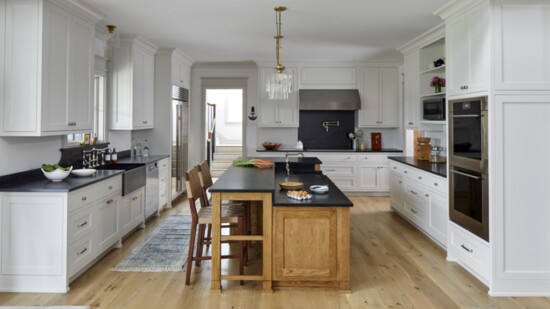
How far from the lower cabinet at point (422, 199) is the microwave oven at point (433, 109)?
744 millimetres

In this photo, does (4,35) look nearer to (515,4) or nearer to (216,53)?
(216,53)

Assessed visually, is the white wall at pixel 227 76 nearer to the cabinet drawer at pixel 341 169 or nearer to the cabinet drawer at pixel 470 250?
the cabinet drawer at pixel 341 169

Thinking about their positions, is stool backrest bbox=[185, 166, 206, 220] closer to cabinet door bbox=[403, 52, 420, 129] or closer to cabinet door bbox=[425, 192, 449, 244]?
cabinet door bbox=[425, 192, 449, 244]

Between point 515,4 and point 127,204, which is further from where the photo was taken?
point 127,204

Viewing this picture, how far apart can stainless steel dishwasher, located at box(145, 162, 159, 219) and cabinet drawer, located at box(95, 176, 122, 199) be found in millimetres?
919

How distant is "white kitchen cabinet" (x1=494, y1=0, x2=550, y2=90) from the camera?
2955mm

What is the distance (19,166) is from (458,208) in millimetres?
4061

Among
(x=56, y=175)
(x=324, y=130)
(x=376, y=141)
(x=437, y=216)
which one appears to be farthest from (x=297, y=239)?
(x=376, y=141)

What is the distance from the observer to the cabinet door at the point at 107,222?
3.58 m

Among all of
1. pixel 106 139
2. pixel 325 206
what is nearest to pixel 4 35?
pixel 106 139

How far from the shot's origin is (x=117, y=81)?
5172mm

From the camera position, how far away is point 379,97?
729 cm

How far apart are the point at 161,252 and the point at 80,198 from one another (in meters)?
1.12

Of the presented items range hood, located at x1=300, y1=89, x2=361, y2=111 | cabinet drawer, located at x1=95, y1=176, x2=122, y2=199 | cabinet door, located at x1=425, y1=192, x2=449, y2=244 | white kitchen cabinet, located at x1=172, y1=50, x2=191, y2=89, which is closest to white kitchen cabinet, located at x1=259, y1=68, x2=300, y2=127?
range hood, located at x1=300, y1=89, x2=361, y2=111
